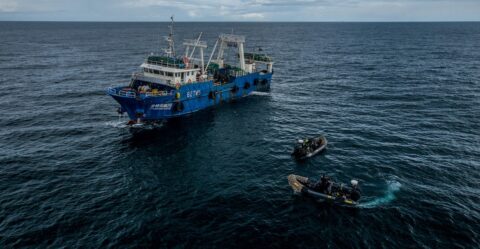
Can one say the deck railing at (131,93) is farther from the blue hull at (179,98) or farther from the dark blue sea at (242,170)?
the dark blue sea at (242,170)

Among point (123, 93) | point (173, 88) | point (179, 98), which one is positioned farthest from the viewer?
point (173, 88)

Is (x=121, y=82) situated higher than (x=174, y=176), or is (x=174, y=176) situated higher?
(x=121, y=82)

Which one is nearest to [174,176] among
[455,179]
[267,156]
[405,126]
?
[267,156]

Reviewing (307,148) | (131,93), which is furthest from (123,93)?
(307,148)

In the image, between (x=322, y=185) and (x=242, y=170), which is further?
(x=242, y=170)

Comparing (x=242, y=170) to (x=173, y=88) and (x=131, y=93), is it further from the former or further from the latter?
(x=173, y=88)

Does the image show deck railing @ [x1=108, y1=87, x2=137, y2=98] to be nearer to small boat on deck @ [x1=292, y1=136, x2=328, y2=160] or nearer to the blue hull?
the blue hull

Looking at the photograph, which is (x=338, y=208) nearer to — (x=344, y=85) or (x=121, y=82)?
(x=344, y=85)

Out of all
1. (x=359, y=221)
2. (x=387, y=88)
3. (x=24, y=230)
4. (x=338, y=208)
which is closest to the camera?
(x=24, y=230)
